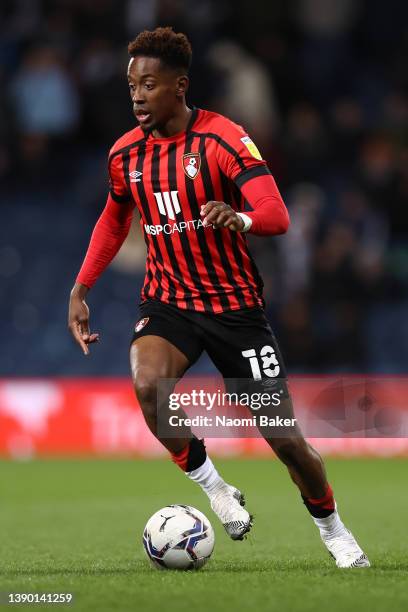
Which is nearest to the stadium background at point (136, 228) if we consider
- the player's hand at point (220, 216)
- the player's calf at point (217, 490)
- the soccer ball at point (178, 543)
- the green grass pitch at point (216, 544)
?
the green grass pitch at point (216, 544)

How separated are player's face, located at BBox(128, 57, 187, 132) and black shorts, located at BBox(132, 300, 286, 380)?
2.74 ft

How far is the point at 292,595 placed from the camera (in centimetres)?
462

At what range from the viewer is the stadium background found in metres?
12.9

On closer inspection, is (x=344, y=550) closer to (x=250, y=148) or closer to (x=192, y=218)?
(x=192, y=218)

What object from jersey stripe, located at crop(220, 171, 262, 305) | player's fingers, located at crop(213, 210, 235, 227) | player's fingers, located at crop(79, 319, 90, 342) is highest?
player's fingers, located at crop(213, 210, 235, 227)

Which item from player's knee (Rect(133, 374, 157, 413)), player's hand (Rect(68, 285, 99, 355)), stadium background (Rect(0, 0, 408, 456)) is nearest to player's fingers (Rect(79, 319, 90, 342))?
player's hand (Rect(68, 285, 99, 355))

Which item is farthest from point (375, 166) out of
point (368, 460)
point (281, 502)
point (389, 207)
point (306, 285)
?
point (281, 502)

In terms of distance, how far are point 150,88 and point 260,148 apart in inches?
335

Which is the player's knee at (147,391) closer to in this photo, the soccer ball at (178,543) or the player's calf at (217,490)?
the player's calf at (217,490)

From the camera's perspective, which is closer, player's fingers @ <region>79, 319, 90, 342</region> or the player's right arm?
player's fingers @ <region>79, 319, 90, 342</region>

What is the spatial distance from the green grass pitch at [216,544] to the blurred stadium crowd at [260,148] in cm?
169

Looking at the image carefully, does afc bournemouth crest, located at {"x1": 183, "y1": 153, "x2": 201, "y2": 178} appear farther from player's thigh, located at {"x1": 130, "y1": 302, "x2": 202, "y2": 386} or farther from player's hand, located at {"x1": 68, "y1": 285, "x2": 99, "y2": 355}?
player's hand, located at {"x1": 68, "y1": 285, "x2": 99, "y2": 355}

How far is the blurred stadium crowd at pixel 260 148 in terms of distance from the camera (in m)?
13.3

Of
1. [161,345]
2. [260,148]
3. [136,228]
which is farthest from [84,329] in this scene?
[260,148]
